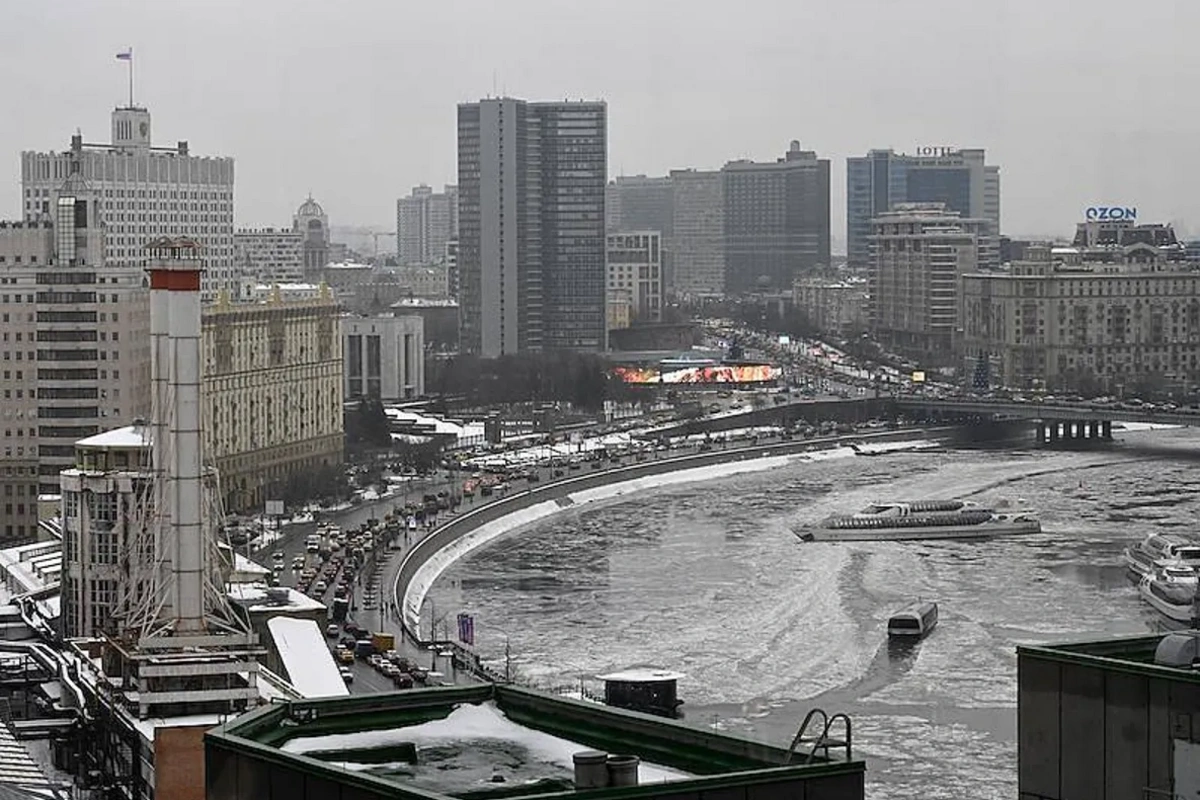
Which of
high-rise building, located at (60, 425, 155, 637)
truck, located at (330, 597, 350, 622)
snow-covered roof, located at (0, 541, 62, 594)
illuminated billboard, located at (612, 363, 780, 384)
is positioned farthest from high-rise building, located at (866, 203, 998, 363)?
high-rise building, located at (60, 425, 155, 637)

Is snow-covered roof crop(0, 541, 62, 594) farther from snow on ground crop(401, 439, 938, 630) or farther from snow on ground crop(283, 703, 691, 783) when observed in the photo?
snow on ground crop(283, 703, 691, 783)

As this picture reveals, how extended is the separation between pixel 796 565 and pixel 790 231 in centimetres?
5212

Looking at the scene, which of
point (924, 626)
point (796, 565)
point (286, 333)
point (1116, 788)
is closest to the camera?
point (1116, 788)

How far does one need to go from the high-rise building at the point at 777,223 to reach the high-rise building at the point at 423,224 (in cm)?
888

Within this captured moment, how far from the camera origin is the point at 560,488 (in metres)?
21.9

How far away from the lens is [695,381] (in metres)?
35.6

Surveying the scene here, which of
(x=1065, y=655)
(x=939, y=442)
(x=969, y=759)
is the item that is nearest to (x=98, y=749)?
(x=969, y=759)

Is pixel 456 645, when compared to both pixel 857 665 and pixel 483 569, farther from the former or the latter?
pixel 483 569

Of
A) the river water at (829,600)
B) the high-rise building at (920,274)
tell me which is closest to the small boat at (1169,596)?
the river water at (829,600)

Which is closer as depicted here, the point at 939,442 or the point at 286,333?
the point at 286,333

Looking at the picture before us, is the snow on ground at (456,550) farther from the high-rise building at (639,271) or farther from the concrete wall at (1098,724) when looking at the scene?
the high-rise building at (639,271)

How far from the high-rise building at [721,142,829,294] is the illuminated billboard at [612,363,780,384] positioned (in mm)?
31067

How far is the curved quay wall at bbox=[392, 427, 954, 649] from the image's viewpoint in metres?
15.7

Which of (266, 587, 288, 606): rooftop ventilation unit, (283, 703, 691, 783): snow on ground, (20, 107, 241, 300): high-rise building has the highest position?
(20, 107, 241, 300): high-rise building
